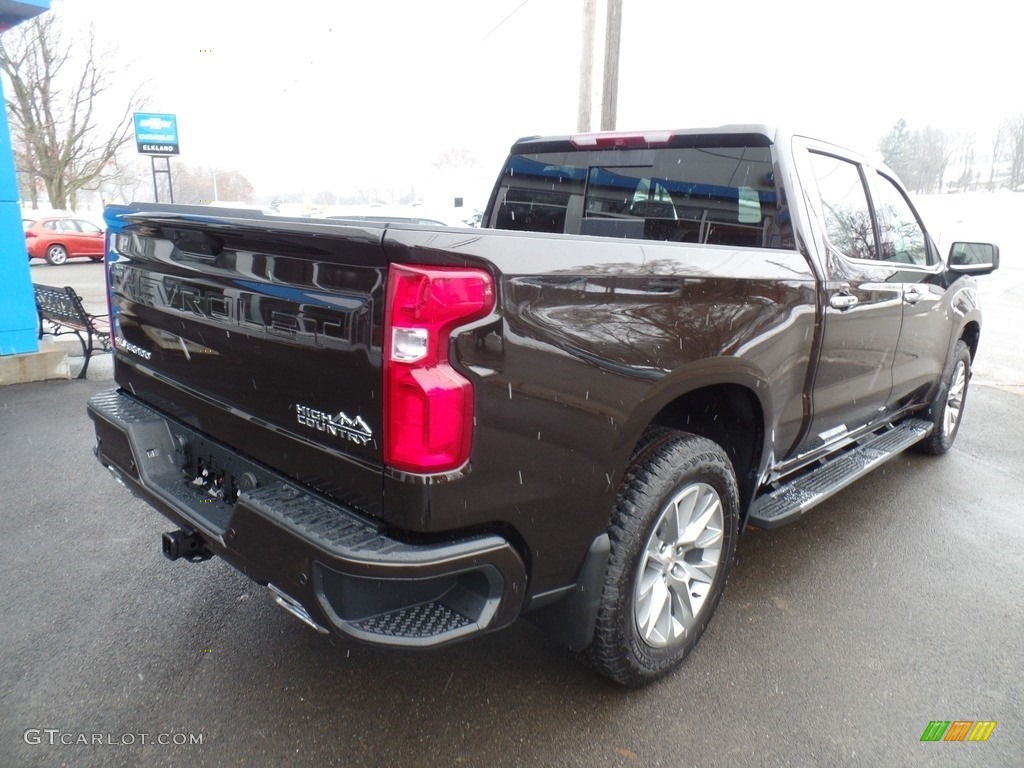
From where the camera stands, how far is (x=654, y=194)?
11.5 feet

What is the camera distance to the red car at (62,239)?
67.7 ft

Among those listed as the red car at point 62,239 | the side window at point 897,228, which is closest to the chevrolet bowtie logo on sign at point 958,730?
the side window at point 897,228

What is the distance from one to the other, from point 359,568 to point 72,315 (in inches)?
256

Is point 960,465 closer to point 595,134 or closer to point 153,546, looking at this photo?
point 595,134

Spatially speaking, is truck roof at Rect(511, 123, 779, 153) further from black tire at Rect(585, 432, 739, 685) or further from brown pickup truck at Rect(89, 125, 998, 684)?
black tire at Rect(585, 432, 739, 685)

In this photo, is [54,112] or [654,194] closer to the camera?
[654,194]

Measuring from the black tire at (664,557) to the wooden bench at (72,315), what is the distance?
19.0ft

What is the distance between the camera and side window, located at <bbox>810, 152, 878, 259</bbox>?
3250mm

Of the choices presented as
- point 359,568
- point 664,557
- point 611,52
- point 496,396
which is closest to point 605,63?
point 611,52

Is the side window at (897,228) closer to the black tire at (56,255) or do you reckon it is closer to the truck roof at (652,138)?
the truck roof at (652,138)

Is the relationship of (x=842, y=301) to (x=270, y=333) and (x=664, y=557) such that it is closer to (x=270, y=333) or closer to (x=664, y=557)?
(x=664, y=557)

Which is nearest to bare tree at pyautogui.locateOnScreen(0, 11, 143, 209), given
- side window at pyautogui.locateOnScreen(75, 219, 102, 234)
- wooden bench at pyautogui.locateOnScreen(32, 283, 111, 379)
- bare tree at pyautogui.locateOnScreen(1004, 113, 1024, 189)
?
side window at pyautogui.locateOnScreen(75, 219, 102, 234)

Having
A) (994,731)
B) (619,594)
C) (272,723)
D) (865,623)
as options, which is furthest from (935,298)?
(272,723)

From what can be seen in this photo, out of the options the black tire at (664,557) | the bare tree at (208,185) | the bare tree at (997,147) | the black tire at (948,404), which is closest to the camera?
the black tire at (664,557)
